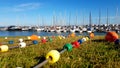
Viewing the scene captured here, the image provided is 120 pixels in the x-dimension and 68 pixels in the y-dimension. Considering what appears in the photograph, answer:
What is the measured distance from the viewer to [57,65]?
354 inches

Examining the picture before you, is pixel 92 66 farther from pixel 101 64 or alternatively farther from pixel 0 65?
pixel 0 65

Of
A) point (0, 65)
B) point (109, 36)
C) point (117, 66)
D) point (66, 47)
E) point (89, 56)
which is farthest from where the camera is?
point (109, 36)

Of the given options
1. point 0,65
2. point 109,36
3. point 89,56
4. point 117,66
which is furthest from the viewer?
point 109,36

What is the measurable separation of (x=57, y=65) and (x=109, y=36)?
38.8 ft

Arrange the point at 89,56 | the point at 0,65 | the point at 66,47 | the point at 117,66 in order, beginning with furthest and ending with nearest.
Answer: the point at 66,47
the point at 89,56
the point at 117,66
the point at 0,65

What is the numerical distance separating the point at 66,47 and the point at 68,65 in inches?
177

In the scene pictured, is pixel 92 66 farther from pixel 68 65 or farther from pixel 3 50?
pixel 3 50

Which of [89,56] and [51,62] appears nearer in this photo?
[51,62]

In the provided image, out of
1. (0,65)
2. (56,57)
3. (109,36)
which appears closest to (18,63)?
(0,65)

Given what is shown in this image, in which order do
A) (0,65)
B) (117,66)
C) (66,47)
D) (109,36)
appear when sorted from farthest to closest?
(109,36), (66,47), (117,66), (0,65)

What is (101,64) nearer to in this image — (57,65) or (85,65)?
(85,65)

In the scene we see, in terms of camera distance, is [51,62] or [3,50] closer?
[51,62]

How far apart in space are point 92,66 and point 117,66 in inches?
38.9

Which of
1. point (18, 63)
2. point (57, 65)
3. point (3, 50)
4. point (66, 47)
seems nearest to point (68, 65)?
point (57, 65)
